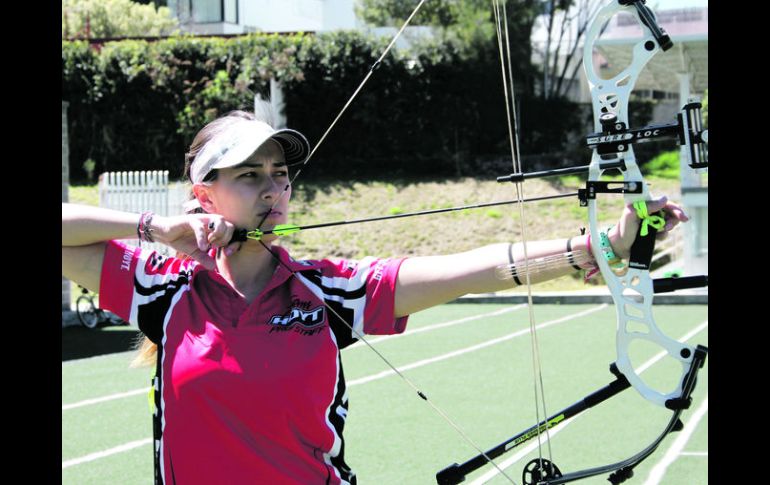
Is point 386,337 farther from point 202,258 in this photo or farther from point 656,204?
point 656,204

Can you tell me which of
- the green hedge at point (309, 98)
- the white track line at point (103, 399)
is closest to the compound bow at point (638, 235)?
the white track line at point (103, 399)

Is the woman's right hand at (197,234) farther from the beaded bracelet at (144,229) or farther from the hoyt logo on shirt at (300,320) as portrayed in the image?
the hoyt logo on shirt at (300,320)

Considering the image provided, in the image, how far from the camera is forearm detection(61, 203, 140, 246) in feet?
7.48

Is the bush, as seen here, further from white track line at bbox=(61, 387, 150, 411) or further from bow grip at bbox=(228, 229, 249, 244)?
bow grip at bbox=(228, 229, 249, 244)

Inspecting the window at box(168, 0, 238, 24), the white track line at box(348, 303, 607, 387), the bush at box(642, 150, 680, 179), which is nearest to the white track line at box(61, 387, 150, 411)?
the white track line at box(348, 303, 607, 387)

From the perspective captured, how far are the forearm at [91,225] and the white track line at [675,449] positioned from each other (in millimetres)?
3386

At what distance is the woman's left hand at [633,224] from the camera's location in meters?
1.97

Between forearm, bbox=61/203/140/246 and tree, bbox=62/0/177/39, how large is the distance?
2562 cm

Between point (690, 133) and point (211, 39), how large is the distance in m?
19.0

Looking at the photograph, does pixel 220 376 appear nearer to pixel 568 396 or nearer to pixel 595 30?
pixel 595 30

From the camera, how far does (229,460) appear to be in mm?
2105

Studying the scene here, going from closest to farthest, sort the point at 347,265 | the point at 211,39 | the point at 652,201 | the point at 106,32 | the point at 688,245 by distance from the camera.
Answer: the point at 652,201
the point at 347,265
the point at 688,245
the point at 211,39
the point at 106,32
